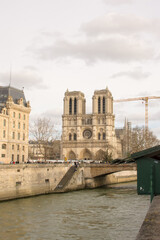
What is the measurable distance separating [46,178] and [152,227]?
Result: 44609 mm

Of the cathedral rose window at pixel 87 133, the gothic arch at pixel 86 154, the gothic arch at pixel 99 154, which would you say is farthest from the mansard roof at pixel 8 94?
the cathedral rose window at pixel 87 133

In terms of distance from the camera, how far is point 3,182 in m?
41.9

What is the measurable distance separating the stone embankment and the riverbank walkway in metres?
33.4

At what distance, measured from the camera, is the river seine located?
23.0 metres

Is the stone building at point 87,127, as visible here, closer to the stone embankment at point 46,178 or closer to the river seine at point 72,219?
the stone embankment at point 46,178

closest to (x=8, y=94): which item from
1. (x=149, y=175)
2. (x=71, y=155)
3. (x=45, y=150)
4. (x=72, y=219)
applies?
(x=45, y=150)

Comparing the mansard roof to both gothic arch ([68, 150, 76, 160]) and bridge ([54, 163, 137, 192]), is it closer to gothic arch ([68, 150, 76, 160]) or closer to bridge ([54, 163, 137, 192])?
bridge ([54, 163, 137, 192])

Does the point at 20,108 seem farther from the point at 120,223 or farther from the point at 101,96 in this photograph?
the point at 101,96

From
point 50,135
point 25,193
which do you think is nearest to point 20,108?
point 50,135

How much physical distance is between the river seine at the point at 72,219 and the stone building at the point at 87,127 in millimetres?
94635

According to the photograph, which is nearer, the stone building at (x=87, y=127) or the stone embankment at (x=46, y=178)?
the stone embankment at (x=46, y=178)

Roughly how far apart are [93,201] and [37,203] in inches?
273

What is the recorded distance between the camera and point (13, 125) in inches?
2805

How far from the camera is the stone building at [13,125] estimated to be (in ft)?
225
